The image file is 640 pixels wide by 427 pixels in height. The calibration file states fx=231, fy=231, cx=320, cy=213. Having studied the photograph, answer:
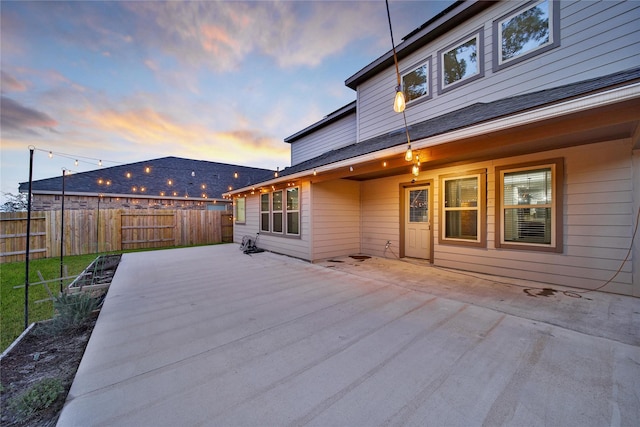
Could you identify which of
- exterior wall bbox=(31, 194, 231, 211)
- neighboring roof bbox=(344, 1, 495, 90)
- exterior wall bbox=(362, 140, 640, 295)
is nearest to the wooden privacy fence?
exterior wall bbox=(31, 194, 231, 211)

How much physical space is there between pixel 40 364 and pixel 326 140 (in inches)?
344

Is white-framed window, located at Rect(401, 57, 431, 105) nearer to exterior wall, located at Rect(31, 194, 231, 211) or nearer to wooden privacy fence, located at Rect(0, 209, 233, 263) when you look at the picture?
wooden privacy fence, located at Rect(0, 209, 233, 263)

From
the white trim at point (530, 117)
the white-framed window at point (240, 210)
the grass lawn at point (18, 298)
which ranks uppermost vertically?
the white trim at point (530, 117)

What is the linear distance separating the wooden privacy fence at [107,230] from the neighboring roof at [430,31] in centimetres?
931

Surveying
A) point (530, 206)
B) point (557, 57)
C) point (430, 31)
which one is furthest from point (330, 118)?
point (530, 206)

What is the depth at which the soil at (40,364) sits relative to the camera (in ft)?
4.83

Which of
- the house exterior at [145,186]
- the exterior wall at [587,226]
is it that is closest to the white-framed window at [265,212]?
the house exterior at [145,186]

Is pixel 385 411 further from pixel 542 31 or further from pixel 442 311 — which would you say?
pixel 542 31

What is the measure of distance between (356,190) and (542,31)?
4.98 meters

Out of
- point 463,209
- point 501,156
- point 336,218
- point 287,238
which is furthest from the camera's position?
point 287,238

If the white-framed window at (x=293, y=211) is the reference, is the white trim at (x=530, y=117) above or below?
above

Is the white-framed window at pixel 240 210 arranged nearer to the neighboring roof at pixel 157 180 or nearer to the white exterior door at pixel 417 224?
the neighboring roof at pixel 157 180

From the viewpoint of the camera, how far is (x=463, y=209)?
513cm

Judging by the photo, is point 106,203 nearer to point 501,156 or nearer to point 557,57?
point 501,156
